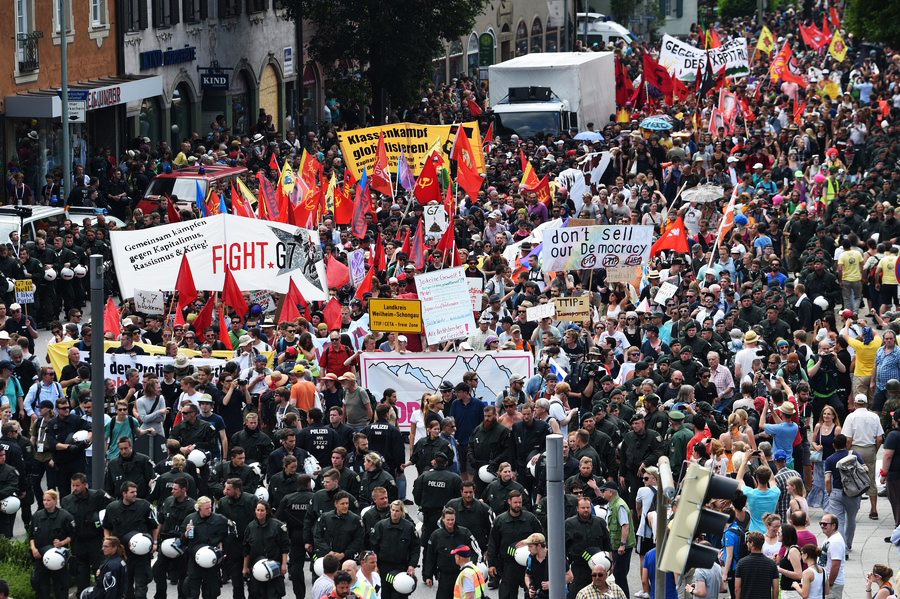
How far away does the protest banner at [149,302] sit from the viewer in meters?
25.1

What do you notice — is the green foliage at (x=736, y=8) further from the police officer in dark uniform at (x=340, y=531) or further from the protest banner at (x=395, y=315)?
the police officer in dark uniform at (x=340, y=531)

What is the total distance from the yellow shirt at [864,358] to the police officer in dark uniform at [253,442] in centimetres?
729

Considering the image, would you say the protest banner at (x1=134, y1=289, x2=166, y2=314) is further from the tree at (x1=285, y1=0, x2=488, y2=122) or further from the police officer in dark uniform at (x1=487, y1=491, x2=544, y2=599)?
the tree at (x1=285, y1=0, x2=488, y2=122)

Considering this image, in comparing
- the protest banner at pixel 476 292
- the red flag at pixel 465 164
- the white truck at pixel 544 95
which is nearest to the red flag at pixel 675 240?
the protest banner at pixel 476 292

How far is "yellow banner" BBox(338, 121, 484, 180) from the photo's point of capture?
111ft

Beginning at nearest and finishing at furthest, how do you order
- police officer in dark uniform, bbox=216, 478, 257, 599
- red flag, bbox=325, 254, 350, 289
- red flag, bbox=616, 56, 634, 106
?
police officer in dark uniform, bbox=216, 478, 257, 599 < red flag, bbox=325, 254, 350, 289 < red flag, bbox=616, 56, 634, 106

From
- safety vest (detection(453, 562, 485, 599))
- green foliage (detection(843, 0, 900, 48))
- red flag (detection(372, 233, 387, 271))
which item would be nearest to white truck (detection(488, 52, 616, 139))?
green foliage (detection(843, 0, 900, 48))

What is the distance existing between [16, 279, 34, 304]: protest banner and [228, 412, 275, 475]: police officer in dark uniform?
9629 mm

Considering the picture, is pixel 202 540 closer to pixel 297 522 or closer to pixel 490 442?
pixel 297 522

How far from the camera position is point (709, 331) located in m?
22.0

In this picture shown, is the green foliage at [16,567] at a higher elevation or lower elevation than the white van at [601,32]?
lower

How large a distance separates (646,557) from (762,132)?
25637 mm

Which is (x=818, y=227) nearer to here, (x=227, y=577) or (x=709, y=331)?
(x=709, y=331)

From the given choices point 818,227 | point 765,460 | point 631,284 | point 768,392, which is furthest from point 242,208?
point 765,460
